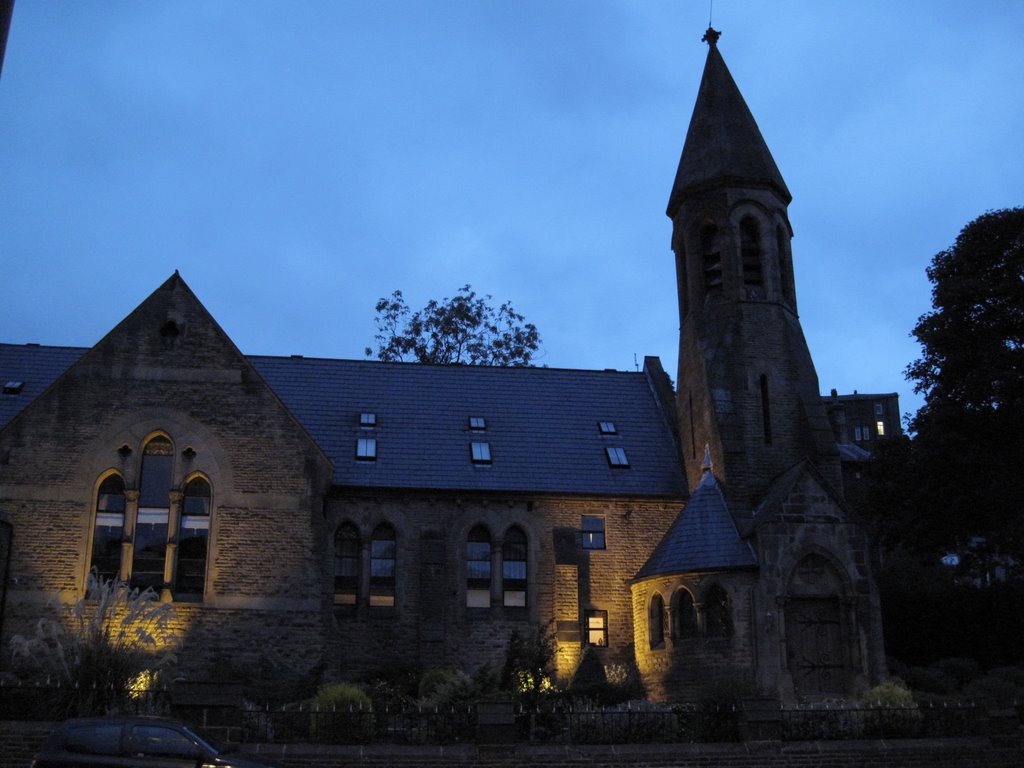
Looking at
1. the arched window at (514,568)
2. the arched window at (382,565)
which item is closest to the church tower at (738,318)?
the arched window at (514,568)

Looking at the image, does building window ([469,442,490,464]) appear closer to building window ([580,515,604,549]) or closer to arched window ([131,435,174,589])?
building window ([580,515,604,549])

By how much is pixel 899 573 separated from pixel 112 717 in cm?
3788

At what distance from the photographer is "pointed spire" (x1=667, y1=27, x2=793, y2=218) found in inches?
1243

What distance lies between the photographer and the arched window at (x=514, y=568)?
1115 inches

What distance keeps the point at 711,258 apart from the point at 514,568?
10927 mm

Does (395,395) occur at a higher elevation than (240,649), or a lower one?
higher

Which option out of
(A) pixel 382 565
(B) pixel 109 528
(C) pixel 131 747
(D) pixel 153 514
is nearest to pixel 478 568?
(A) pixel 382 565

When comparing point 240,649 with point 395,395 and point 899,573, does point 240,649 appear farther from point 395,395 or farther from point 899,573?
point 899,573

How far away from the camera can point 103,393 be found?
26.7 metres

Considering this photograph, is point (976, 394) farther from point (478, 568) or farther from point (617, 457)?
point (478, 568)

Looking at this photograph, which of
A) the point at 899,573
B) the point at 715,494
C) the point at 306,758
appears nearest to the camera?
the point at 306,758

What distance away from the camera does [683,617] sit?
26297 mm

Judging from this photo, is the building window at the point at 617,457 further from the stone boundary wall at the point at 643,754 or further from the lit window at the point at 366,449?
the stone boundary wall at the point at 643,754

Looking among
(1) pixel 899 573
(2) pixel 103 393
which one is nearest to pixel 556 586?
(2) pixel 103 393
